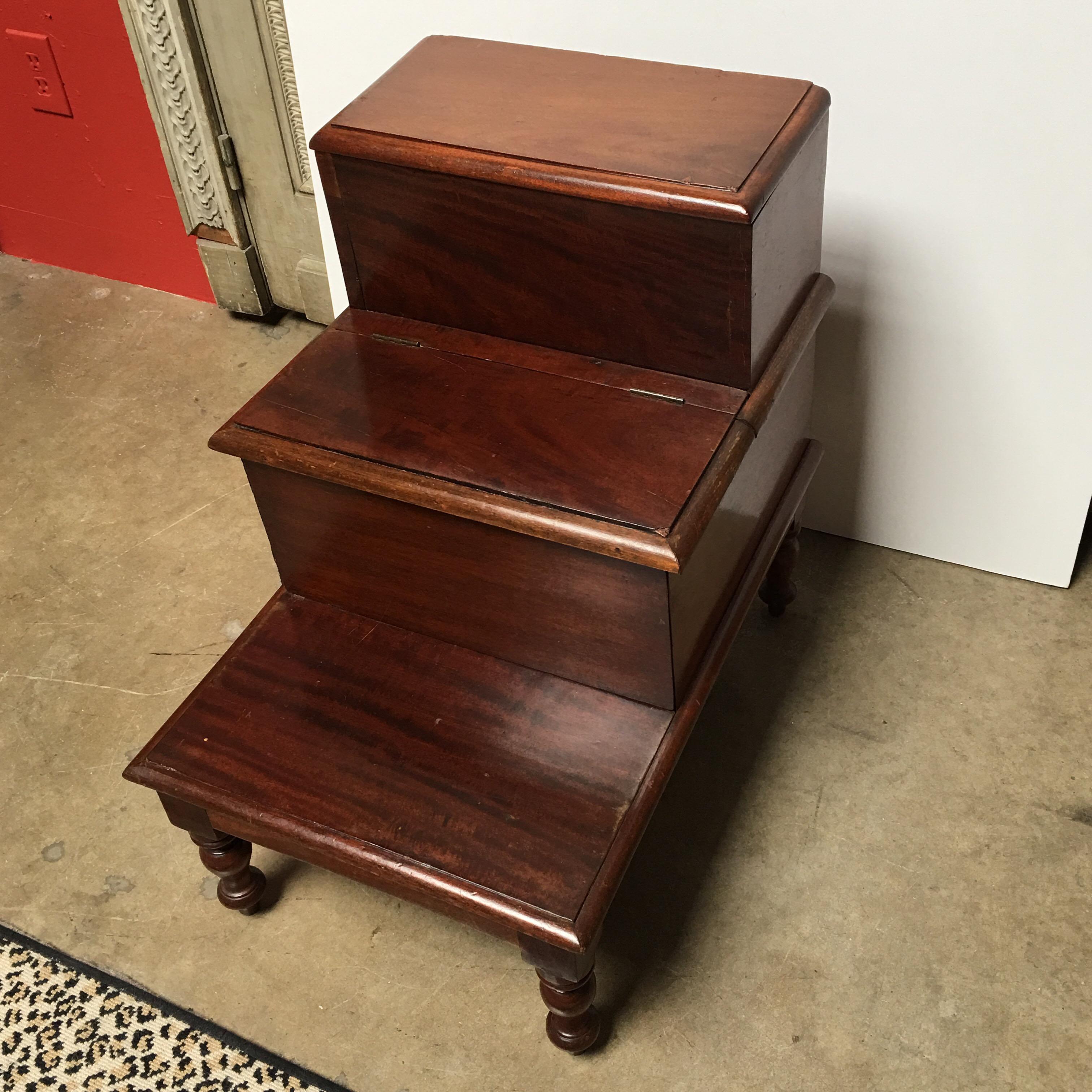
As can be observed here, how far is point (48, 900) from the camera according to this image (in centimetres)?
148

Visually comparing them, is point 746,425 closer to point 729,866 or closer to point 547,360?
point 547,360

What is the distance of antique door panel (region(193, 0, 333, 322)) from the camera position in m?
1.96

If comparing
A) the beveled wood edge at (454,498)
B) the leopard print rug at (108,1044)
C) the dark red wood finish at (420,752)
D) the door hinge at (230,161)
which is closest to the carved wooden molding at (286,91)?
the door hinge at (230,161)

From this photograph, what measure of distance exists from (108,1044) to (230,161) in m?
1.43

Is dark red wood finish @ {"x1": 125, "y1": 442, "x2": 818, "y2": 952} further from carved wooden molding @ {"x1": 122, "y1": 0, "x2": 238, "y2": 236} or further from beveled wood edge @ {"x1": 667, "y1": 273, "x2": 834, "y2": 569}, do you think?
carved wooden molding @ {"x1": 122, "y1": 0, "x2": 238, "y2": 236}

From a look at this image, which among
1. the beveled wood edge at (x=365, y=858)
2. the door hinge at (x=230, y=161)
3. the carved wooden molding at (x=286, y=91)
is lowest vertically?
the beveled wood edge at (x=365, y=858)

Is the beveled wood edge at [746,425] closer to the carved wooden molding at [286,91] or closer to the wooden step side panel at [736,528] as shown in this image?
the wooden step side panel at [736,528]

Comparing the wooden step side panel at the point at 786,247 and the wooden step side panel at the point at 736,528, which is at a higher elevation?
the wooden step side panel at the point at 786,247

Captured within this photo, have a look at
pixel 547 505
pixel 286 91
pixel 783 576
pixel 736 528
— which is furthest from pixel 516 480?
pixel 286 91

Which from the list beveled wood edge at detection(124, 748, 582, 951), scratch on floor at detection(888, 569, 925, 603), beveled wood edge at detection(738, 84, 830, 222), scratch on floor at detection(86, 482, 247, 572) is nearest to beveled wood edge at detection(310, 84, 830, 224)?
beveled wood edge at detection(738, 84, 830, 222)

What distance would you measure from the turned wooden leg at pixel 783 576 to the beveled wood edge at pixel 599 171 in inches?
21.1

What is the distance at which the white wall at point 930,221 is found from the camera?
1389 millimetres

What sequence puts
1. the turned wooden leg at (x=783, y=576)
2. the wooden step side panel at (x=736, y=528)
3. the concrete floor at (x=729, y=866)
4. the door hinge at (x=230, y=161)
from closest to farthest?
the wooden step side panel at (x=736, y=528), the concrete floor at (x=729, y=866), the turned wooden leg at (x=783, y=576), the door hinge at (x=230, y=161)

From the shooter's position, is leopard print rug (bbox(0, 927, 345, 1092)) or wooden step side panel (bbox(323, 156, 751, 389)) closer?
wooden step side panel (bbox(323, 156, 751, 389))
